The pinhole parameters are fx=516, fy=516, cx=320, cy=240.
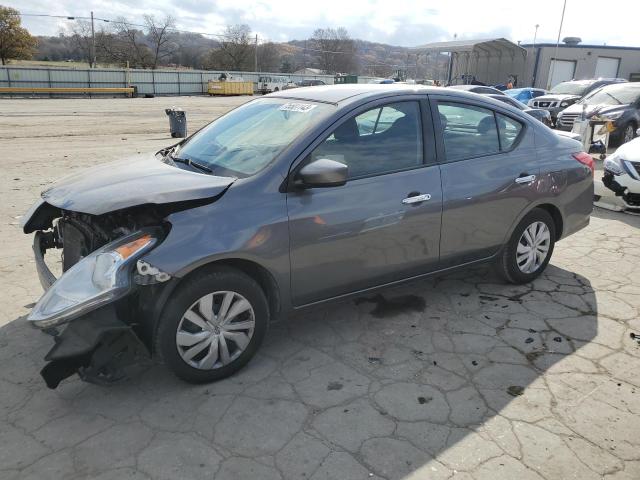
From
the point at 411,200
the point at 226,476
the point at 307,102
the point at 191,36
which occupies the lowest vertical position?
the point at 226,476

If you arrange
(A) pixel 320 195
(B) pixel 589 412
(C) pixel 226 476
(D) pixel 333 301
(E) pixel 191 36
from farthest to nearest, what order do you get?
(E) pixel 191 36 → (D) pixel 333 301 → (A) pixel 320 195 → (B) pixel 589 412 → (C) pixel 226 476

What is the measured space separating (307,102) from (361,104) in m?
0.42

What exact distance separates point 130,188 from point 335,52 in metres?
94.0

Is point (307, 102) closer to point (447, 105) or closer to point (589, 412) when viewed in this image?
point (447, 105)

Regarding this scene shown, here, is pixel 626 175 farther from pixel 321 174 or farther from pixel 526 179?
pixel 321 174

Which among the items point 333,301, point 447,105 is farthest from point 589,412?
point 447,105

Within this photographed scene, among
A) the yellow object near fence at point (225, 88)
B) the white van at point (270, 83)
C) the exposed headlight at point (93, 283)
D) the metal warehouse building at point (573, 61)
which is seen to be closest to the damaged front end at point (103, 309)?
the exposed headlight at point (93, 283)

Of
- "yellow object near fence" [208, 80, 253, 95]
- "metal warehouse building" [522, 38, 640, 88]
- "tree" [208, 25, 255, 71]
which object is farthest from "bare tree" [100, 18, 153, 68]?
"metal warehouse building" [522, 38, 640, 88]

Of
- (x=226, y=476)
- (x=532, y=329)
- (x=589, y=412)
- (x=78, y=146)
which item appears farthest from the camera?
(x=78, y=146)

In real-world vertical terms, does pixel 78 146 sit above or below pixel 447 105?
below

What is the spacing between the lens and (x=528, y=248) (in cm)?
452

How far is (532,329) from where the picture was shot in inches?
153

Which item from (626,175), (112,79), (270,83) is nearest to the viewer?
(626,175)

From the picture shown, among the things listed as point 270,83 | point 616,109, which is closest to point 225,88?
point 270,83
